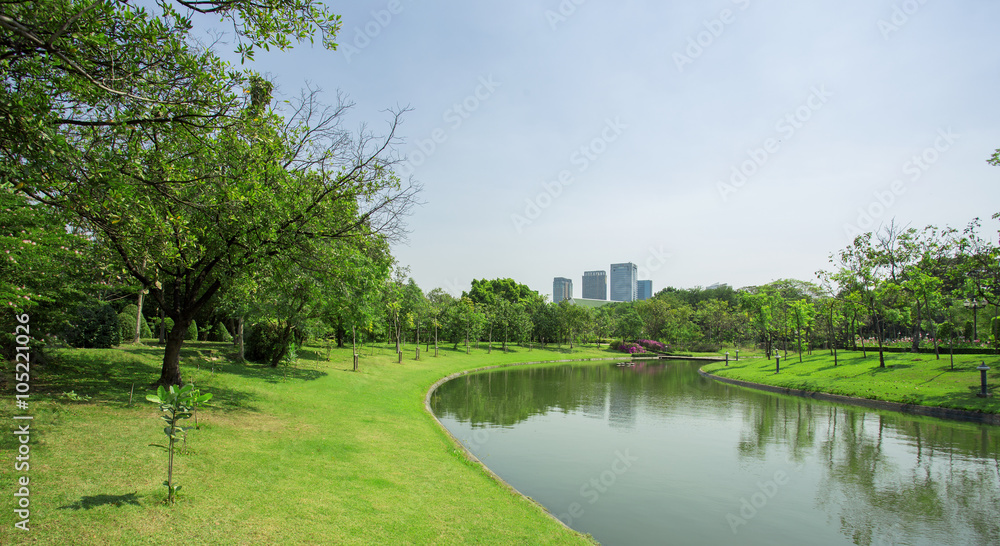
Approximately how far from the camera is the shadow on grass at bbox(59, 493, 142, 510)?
18.3 feet

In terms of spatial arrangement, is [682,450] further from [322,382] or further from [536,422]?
[322,382]

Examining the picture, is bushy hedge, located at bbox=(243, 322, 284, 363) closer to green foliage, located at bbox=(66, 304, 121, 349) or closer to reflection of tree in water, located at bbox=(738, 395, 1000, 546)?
green foliage, located at bbox=(66, 304, 121, 349)

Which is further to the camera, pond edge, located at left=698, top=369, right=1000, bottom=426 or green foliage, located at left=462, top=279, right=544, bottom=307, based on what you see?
green foliage, located at left=462, top=279, right=544, bottom=307

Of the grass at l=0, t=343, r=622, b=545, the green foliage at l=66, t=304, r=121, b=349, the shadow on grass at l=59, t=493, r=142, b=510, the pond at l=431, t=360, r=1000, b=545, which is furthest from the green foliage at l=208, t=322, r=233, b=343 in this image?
the shadow on grass at l=59, t=493, r=142, b=510

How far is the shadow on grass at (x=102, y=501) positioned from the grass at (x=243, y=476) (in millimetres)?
23

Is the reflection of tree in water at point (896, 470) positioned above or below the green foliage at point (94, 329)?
below

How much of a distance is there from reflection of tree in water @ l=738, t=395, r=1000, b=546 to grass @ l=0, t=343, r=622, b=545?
7261 mm

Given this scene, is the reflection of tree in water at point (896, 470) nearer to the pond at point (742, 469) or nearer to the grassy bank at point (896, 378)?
the pond at point (742, 469)

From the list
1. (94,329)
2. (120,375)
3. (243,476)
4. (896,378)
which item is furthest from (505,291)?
(243,476)

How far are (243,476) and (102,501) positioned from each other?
6.84ft

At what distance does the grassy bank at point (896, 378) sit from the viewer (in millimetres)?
22234

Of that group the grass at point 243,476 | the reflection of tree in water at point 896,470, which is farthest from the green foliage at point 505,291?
the grass at point 243,476

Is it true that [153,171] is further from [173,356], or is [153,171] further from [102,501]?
[173,356]

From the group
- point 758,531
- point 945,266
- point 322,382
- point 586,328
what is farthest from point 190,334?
point 586,328
